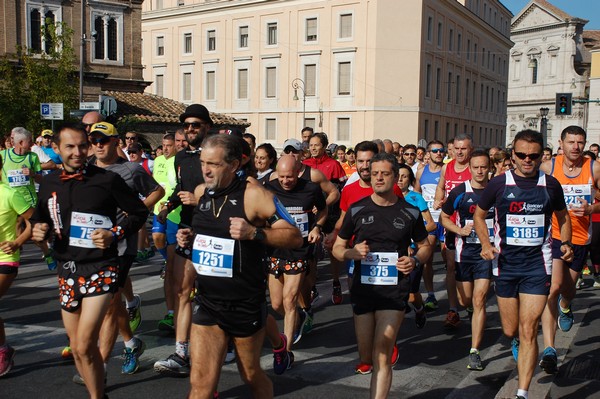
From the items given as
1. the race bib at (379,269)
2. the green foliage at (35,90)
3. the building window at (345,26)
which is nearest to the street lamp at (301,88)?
the building window at (345,26)

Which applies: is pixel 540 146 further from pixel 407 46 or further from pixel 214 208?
pixel 407 46

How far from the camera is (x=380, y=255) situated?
16.3 feet

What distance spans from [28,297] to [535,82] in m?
82.7

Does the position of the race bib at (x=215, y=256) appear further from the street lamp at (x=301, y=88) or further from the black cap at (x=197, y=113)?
the street lamp at (x=301, y=88)

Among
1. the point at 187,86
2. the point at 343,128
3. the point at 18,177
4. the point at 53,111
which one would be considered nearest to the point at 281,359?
the point at 18,177

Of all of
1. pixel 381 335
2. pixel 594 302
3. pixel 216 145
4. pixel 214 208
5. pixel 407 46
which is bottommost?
pixel 594 302

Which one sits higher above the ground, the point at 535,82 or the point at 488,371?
the point at 535,82

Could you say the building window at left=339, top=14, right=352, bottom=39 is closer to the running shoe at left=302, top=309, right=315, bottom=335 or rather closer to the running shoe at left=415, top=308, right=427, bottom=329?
the running shoe at left=415, top=308, right=427, bottom=329

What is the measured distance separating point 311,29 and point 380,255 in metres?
45.1

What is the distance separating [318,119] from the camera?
48000 millimetres

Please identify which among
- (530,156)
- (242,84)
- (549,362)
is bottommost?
(549,362)

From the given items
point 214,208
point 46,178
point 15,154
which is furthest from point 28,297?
point 214,208

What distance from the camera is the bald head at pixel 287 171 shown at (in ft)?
21.8

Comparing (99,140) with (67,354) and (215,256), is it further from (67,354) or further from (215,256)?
(215,256)
